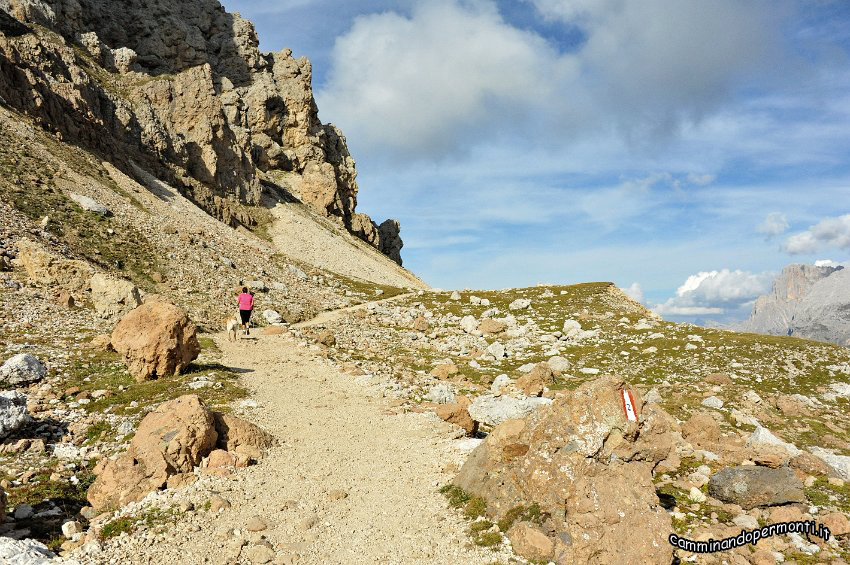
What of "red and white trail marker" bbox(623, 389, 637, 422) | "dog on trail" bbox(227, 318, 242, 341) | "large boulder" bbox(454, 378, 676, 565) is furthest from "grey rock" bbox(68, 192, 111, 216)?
"red and white trail marker" bbox(623, 389, 637, 422)

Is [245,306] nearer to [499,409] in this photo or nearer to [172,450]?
[499,409]

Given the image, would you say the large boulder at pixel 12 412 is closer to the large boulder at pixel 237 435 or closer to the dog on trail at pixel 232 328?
the large boulder at pixel 237 435

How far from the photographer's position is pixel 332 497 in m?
14.9

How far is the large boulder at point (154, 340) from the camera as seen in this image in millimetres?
24203

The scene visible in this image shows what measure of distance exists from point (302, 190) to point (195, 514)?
436 feet

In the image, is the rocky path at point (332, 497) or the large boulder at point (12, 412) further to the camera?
the large boulder at point (12, 412)

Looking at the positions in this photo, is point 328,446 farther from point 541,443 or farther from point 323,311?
point 323,311

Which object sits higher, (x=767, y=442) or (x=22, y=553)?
(x=767, y=442)

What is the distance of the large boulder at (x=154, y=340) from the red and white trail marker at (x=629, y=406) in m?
22.0

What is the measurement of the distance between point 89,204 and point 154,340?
37720 mm

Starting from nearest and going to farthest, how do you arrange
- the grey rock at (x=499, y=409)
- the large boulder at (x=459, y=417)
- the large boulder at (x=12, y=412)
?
1. the large boulder at (x=12, y=412)
2. the large boulder at (x=459, y=417)
3. the grey rock at (x=499, y=409)

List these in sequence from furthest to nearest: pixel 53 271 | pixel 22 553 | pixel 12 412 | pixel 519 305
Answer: pixel 519 305
pixel 53 271
pixel 12 412
pixel 22 553

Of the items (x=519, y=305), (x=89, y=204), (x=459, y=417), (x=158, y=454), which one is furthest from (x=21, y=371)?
(x=519, y=305)

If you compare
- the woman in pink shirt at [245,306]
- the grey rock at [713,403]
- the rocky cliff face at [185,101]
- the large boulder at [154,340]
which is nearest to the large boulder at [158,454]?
the large boulder at [154,340]
